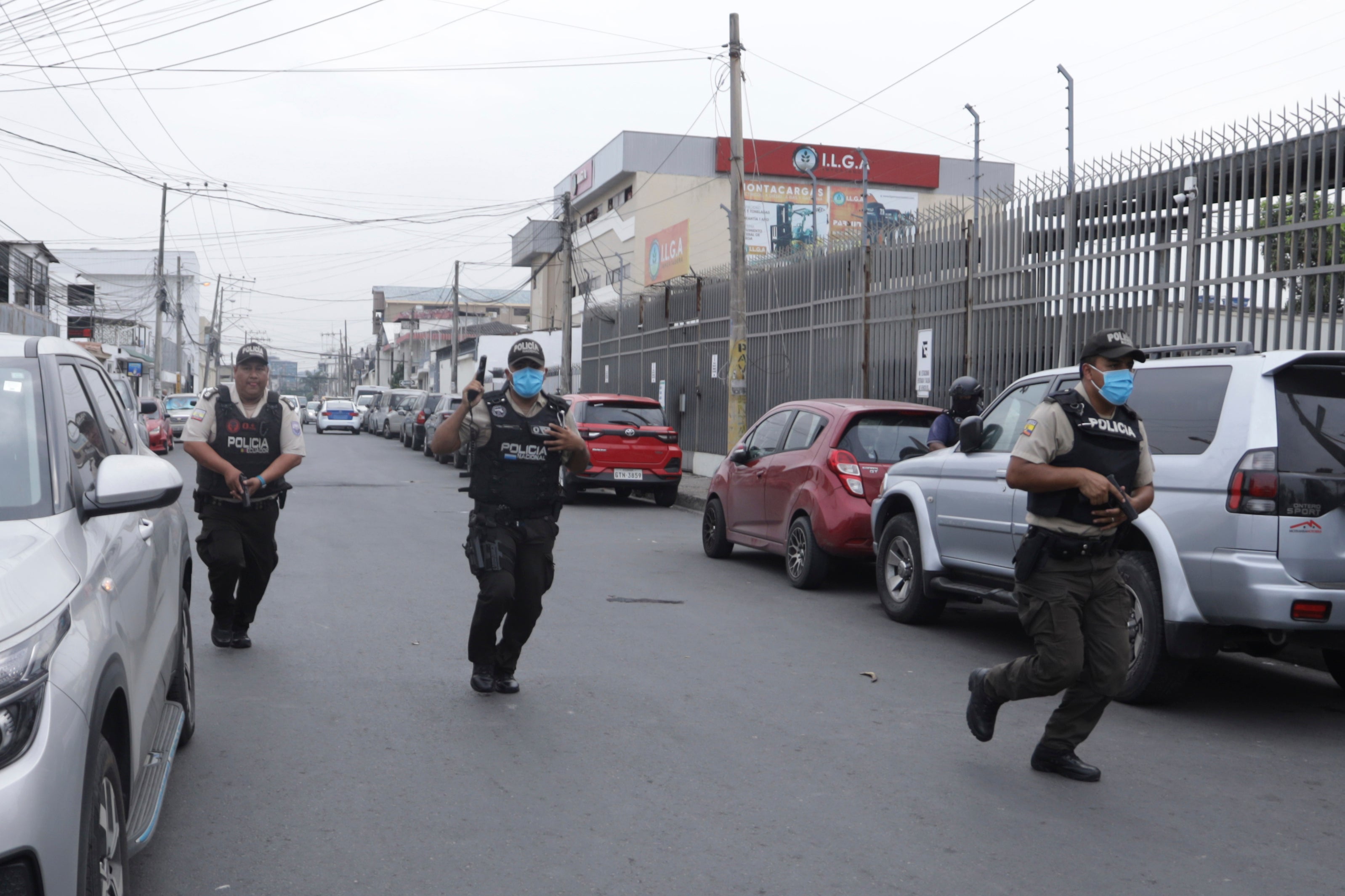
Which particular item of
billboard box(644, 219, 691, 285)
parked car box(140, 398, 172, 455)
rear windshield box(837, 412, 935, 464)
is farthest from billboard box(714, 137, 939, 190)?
rear windshield box(837, 412, 935, 464)

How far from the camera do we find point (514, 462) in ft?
20.7

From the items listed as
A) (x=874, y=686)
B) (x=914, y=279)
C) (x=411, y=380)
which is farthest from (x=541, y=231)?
(x=874, y=686)

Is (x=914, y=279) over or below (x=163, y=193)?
below

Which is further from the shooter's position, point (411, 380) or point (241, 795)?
point (411, 380)

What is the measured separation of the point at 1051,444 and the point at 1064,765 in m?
1.36

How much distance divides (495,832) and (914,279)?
505 inches

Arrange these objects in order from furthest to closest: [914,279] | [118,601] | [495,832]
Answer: [914,279]
[495,832]
[118,601]

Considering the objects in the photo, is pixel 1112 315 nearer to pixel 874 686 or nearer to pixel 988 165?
pixel 874 686

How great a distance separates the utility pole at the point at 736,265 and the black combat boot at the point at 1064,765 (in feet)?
44.8

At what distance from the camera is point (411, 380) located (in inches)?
3814

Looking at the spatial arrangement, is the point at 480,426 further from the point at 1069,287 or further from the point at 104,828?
the point at 1069,287

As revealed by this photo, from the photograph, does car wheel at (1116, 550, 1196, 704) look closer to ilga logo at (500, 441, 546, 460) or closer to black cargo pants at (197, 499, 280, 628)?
ilga logo at (500, 441, 546, 460)

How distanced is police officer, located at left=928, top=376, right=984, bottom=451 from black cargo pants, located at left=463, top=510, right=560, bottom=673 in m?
4.44

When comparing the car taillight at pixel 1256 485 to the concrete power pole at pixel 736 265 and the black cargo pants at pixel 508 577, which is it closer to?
the black cargo pants at pixel 508 577
